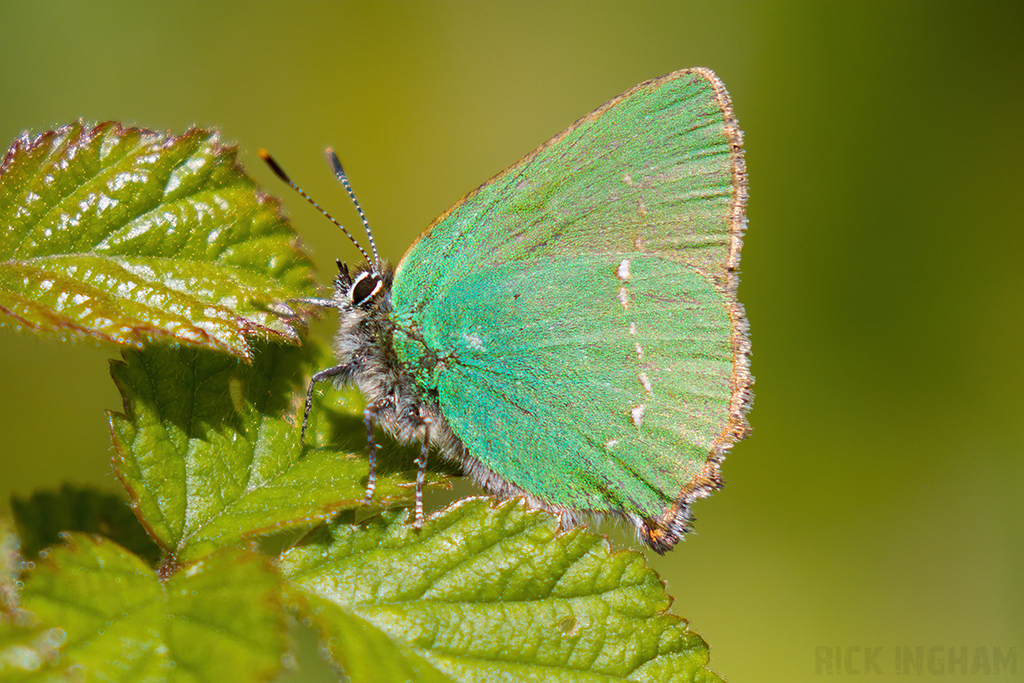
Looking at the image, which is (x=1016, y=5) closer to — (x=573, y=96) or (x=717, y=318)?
(x=573, y=96)

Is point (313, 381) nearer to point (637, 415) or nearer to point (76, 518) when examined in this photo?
point (76, 518)

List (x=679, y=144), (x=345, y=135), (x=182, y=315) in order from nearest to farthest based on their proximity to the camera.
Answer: (x=182, y=315)
(x=679, y=144)
(x=345, y=135)

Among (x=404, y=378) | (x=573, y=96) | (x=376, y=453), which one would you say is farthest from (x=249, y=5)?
(x=376, y=453)

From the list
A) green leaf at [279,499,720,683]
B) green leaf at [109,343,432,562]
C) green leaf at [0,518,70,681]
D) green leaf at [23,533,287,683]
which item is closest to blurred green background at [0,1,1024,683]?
green leaf at [109,343,432,562]

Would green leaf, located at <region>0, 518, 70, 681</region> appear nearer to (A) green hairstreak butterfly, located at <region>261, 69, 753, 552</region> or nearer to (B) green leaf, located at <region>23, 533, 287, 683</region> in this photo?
(B) green leaf, located at <region>23, 533, 287, 683</region>

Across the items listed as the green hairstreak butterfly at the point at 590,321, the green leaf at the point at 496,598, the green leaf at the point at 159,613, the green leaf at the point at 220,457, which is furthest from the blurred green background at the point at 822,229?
the green leaf at the point at 159,613

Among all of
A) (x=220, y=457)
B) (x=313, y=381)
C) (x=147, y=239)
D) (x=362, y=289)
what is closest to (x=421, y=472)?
(x=313, y=381)
